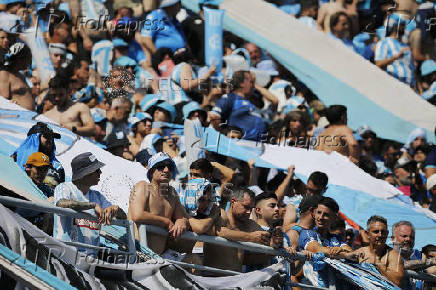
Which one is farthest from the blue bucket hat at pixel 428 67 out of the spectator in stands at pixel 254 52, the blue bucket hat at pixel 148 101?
the blue bucket hat at pixel 148 101

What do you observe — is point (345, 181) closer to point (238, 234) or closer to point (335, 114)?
point (335, 114)

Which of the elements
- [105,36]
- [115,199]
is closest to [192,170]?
[115,199]

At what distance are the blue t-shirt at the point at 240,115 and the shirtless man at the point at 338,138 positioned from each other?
0.75 m

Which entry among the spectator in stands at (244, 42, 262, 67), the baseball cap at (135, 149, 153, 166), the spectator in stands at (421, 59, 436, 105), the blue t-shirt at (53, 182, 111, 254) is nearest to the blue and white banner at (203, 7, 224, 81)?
the spectator in stands at (244, 42, 262, 67)

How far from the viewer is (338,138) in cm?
1249

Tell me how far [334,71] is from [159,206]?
7.80 m

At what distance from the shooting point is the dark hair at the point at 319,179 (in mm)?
10953

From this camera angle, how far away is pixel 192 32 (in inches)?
597

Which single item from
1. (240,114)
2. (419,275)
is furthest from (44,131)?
(240,114)

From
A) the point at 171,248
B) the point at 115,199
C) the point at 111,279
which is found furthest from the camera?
the point at 115,199

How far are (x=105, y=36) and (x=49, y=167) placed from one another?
594 centimetres

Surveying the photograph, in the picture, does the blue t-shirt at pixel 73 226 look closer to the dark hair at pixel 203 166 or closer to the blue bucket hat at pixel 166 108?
the dark hair at pixel 203 166

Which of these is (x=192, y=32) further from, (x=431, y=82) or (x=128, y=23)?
(x=431, y=82)

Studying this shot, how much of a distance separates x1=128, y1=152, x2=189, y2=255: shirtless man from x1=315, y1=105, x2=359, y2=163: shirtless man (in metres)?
4.36
